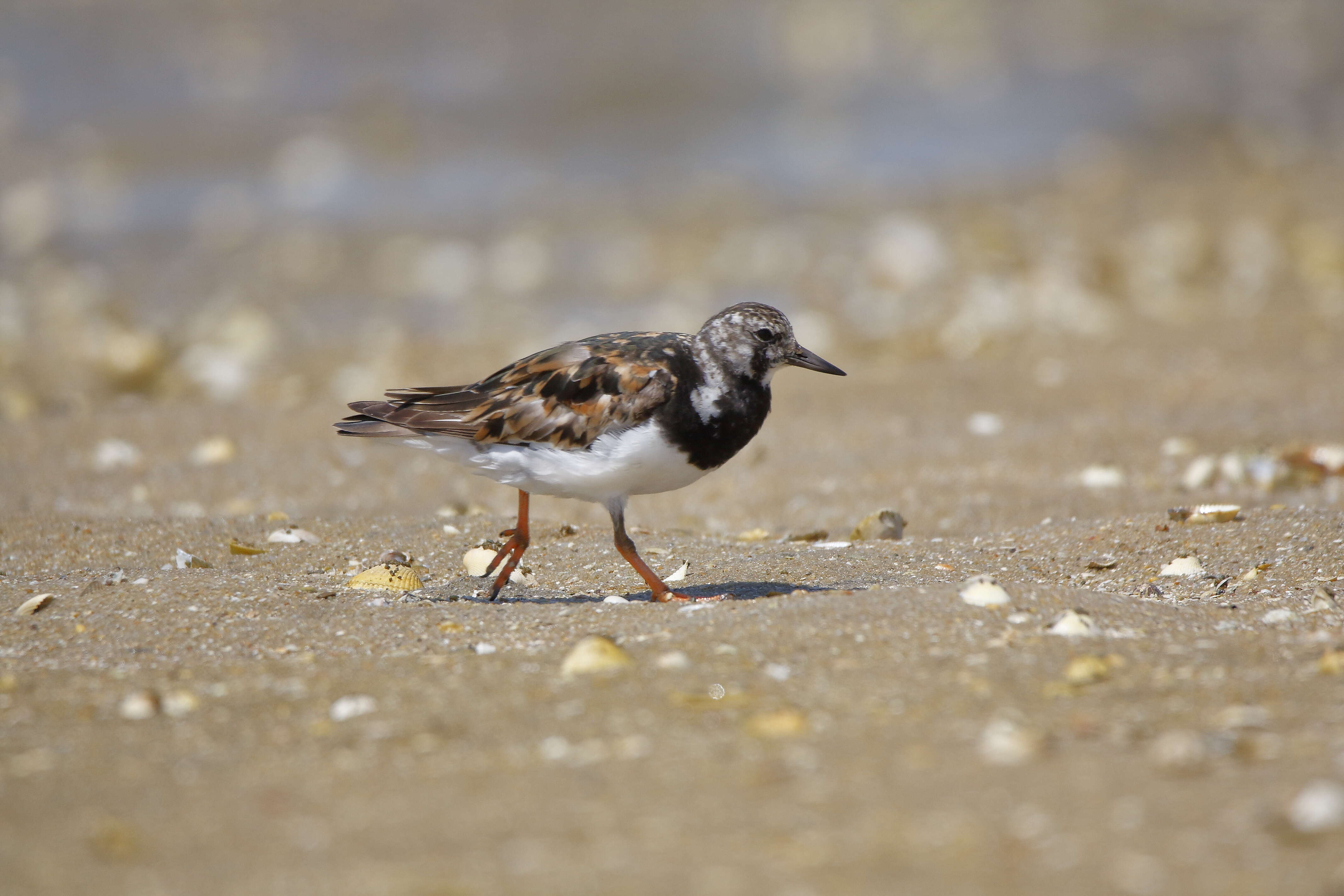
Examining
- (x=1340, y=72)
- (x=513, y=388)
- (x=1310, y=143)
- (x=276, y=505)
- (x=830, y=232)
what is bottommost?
(x=276, y=505)

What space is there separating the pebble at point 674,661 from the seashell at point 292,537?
1.99 m

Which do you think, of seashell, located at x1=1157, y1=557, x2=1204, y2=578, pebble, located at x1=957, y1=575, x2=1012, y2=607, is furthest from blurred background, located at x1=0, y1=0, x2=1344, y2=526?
pebble, located at x1=957, y1=575, x2=1012, y2=607

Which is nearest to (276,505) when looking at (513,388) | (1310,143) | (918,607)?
(513,388)

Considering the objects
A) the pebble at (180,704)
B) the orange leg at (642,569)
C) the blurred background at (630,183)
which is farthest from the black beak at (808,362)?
the blurred background at (630,183)

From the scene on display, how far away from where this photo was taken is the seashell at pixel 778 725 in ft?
9.02

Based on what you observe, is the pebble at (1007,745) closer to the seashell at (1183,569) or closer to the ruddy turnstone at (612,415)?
the ruddy turnstone at (612,415)

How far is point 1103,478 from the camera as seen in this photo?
224 inches

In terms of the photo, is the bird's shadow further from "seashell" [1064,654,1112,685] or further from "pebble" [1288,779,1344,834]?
"pebble" [1288,779,1344,834]

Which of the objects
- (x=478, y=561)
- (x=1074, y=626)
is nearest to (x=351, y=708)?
(x=478, y=561)

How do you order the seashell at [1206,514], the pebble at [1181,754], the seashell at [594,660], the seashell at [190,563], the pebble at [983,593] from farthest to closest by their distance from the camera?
the seashell at [1206,514] < the seashell at [190,563] < the pebble at [983,593] < the seashell at [594,660] < the pebble at [1181,754]

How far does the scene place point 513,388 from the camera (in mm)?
4168

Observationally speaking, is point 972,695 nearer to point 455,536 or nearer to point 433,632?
point 433,632

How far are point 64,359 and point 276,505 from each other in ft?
10.7

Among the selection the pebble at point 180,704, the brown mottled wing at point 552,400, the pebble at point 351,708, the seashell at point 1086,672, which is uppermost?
the brown mottled wing at point 552,400
